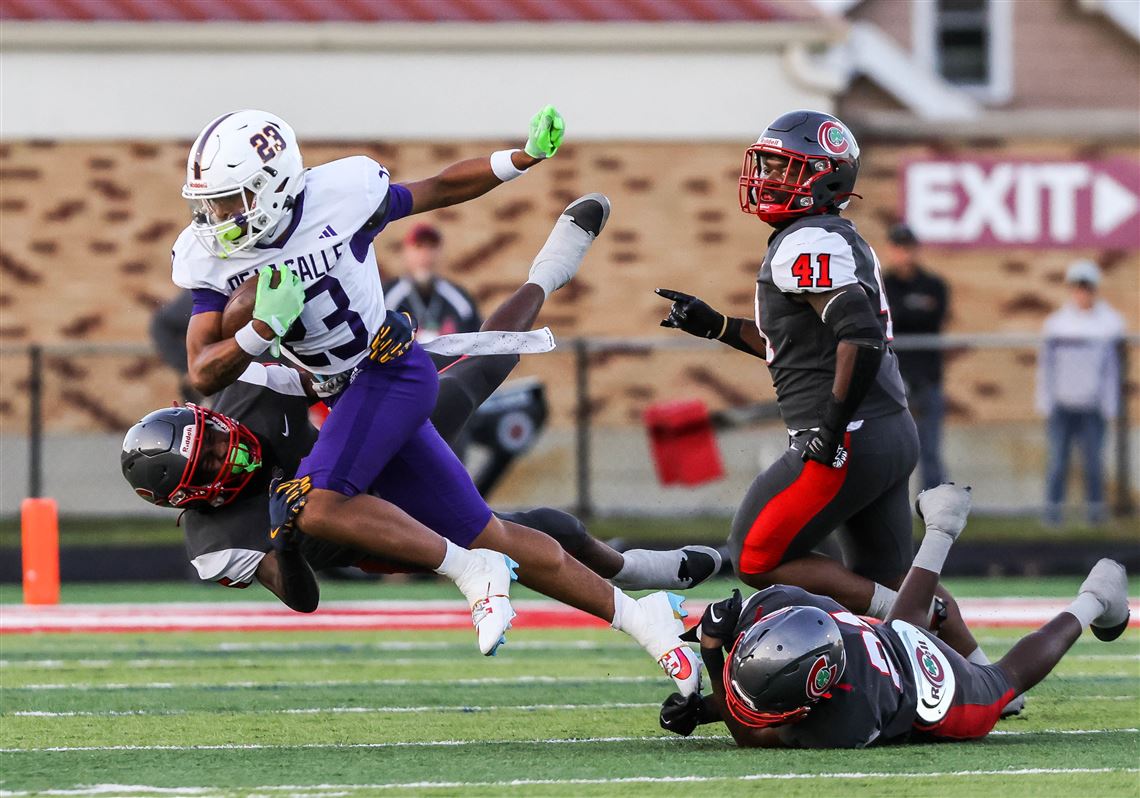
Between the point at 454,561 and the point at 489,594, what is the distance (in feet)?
0.49

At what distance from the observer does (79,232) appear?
14039mm

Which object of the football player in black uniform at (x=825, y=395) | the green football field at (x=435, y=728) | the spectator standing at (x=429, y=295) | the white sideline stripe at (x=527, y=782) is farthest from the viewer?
the spectator standing at (x=429, y=295)

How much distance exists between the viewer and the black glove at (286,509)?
574 cm

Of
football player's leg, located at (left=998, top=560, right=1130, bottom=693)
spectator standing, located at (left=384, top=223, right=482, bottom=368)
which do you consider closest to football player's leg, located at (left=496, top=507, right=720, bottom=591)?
football player's leg, located at (left=998, top=560, right=1130, bottom=693)

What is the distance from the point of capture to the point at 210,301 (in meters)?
5.79

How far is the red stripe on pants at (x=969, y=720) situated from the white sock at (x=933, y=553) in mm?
417

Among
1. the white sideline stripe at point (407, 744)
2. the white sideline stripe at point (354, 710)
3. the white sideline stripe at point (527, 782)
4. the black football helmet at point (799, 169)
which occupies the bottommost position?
the white sideline stripe at point (354, 710)

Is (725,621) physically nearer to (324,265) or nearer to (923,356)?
(324,265)

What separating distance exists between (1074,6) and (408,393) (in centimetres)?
1645

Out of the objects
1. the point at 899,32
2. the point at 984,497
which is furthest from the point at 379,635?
the point at 899,32

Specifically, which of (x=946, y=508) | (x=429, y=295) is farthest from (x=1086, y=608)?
(x=429, y=295)

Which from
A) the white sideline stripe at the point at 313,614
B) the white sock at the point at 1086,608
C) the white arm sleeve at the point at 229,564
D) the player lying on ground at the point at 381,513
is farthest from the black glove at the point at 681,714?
the white sideline stripe at the point at 313,614

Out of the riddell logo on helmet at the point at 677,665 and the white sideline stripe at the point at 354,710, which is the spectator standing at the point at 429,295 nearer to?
the white sideline stripe at the point at 354,710

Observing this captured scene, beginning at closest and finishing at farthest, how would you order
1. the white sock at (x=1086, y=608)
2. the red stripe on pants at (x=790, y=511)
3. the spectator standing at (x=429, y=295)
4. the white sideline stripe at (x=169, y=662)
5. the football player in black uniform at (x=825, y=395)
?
the white sock at (x=1086, y=608)
the football player in black uniform at (x=825, y=395)
the red stripe on pants at (x=790, y=511)
the white sideline stripe at (x=169, y=662)
the spectator standing at (x=429, y=295)
